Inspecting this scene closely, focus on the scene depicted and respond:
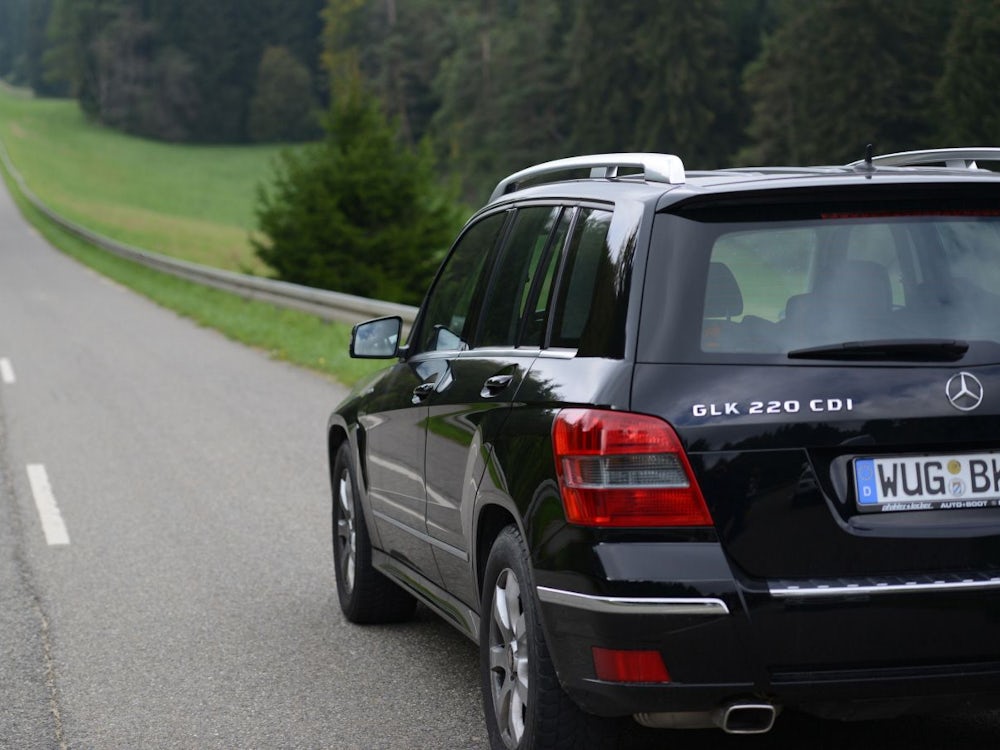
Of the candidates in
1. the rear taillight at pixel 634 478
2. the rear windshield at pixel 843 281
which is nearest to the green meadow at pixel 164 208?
the rear windshield at pixel 843 281

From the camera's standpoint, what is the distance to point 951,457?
386cm

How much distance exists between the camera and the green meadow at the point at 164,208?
64.9ft

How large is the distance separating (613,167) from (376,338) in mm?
1624

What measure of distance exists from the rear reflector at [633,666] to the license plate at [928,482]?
63 cm

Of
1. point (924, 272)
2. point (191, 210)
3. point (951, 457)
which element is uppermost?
point (924, 272)

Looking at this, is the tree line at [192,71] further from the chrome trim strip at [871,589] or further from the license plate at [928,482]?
the chrome trim strip at [871,589]

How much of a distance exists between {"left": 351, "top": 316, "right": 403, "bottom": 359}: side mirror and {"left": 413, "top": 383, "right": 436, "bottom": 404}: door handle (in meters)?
0.57

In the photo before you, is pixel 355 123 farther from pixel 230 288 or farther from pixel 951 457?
pixel 951 457

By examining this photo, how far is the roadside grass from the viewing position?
55.1 ft

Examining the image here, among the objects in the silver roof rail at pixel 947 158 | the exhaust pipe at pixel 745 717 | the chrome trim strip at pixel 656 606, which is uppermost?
the silver roof rail at pixel 947 158

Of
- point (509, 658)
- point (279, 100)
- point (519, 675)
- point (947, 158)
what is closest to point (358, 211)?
point (947, 158)

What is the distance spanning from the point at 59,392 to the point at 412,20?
92.0 metres

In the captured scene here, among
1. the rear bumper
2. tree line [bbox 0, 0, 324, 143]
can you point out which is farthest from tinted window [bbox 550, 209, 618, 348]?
tree line [bbox 0, 0, 324, 143]

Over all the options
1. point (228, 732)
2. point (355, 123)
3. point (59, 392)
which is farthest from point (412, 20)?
point (228, 732)
